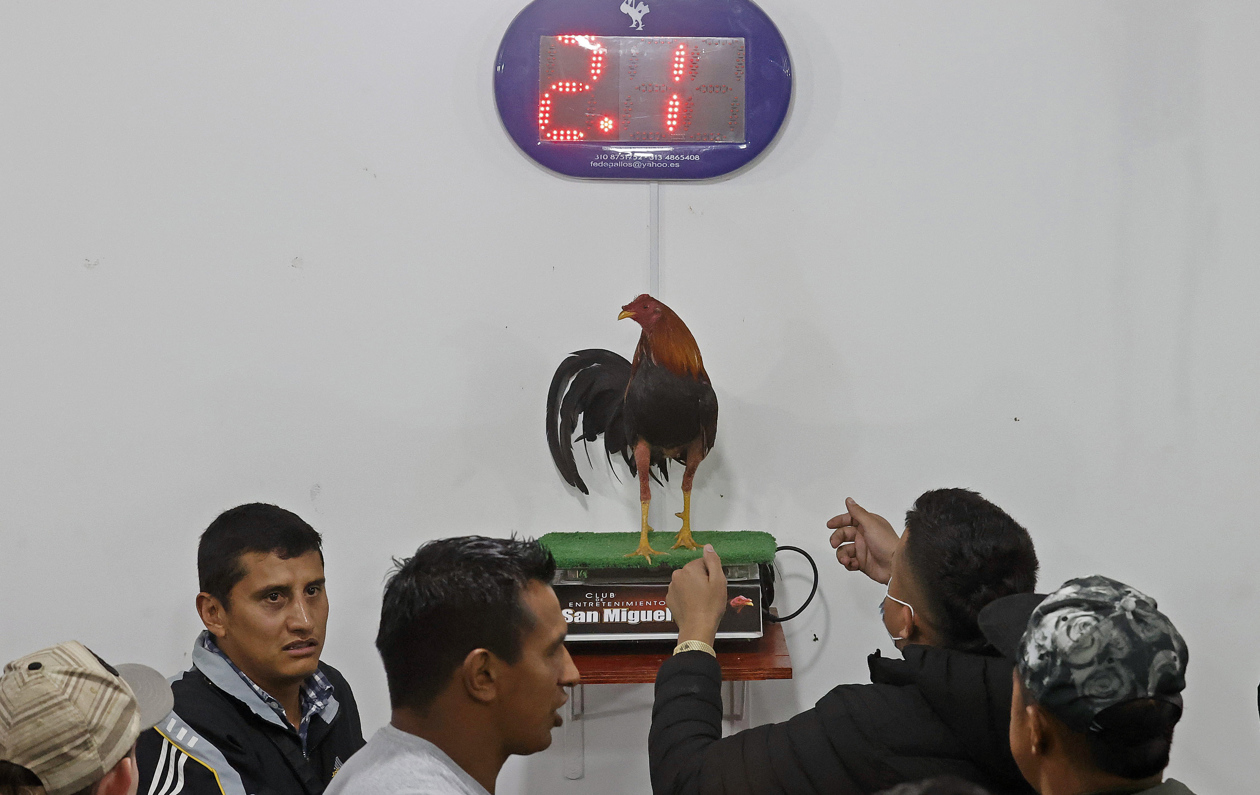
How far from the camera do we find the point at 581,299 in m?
2.18

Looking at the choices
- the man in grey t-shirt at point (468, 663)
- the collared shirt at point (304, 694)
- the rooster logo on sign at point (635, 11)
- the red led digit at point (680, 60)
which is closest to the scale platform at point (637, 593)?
the collared shirt at point (304, 694)

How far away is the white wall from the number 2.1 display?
0.12m

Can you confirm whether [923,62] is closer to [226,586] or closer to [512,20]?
[512,20]

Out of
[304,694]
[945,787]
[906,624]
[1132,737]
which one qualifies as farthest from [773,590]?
[1132,737]

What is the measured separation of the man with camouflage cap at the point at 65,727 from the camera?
2.97 ft

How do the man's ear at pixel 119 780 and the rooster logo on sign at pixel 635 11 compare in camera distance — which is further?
the rooster logo on sign at pixel 635 11

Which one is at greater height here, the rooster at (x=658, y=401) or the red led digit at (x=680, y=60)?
the red led digit at (x=680, y=60)

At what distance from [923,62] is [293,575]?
1.73m

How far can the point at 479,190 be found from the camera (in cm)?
218

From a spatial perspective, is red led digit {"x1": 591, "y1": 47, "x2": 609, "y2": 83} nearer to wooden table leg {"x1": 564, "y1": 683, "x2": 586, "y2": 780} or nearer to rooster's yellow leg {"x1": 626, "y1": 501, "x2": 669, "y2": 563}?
rooster's yellow leg {"x1": 626, "y1": 501, "x2": 669, "y2": 563}

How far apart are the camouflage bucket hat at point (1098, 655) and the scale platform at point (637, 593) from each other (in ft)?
2.99

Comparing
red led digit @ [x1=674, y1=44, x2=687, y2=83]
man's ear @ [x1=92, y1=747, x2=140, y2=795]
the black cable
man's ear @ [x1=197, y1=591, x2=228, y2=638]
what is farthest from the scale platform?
red led digit @ [x1=674, y1=44, x2=687, y2=83]

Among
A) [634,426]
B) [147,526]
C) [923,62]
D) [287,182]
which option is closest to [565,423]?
[634,426]

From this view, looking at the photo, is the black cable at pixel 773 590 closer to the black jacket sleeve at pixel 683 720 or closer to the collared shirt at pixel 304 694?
the black jacket sleeve at pixel 683 720
